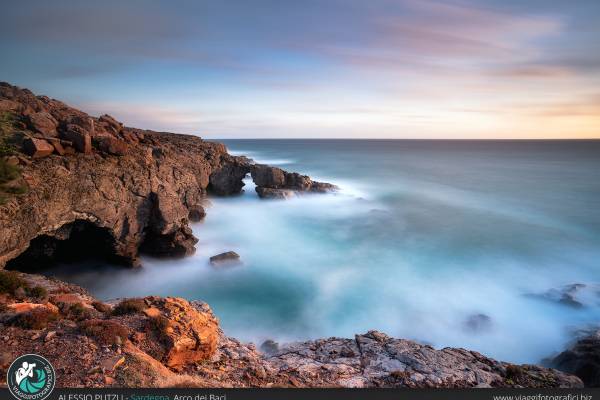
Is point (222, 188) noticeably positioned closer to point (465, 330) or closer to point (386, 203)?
point (386, 203)

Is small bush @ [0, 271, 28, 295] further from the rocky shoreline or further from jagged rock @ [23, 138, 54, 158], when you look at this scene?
jagged rock @ [23, 138, 54, 158]

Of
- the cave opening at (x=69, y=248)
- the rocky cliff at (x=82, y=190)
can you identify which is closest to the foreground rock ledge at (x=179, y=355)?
the rocky cliff at (x=82, y=190)

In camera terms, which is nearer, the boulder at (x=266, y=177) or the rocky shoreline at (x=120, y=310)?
the rocky shoreline at (x=120, y=310)

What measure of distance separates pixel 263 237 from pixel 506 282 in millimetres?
16755

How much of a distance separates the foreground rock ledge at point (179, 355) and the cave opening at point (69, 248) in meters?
6.45

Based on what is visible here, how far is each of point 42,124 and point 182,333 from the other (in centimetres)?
1322

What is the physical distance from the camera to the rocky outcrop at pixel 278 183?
1437 inches

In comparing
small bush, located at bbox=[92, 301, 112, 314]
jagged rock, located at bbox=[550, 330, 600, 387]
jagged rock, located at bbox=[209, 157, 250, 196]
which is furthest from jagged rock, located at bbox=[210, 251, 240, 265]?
jagged rock, located at bbox=[550, 330, 600, 387]

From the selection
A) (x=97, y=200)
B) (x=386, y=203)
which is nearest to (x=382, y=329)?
(x=97, y=200)

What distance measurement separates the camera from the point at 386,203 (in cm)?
3791

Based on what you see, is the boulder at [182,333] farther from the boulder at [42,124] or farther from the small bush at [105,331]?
the boulder at [42,124]

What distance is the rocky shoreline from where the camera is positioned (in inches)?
279

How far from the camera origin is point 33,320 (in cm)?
738

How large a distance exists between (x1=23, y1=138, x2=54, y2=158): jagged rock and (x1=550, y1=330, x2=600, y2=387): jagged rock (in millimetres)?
22399
